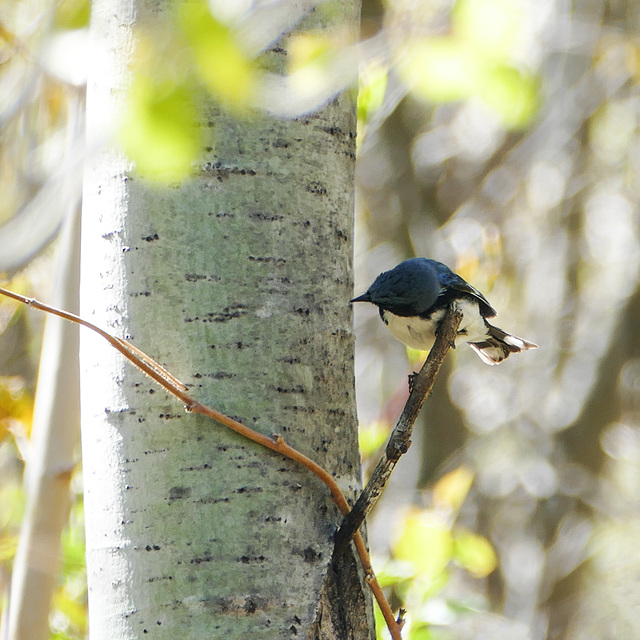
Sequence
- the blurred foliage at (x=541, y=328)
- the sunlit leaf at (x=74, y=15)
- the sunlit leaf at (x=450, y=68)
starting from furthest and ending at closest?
1. the blurred foliage at (x=541, y=328)
2. the sunlit leaf at (x=74, y=15)
3. the sunlit leaf at (x=450, y=68)

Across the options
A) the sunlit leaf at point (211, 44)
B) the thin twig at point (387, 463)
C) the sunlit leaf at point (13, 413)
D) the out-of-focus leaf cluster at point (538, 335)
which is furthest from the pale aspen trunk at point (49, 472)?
the out-of-focus leaf cluster at point (538, 335)

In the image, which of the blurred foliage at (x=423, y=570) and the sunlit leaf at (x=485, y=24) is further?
the blurred foliage at (x=423, y=570)

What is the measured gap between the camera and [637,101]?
20.2 ft

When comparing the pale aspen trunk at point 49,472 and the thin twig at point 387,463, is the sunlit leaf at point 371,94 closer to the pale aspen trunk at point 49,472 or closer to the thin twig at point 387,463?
the pale aspen trunk at point 49,472

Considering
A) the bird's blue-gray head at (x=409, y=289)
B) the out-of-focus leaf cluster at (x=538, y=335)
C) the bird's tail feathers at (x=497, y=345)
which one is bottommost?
the bird's blue-gray head at (x=409, y=289)

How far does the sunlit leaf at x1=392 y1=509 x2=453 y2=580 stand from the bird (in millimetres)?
519

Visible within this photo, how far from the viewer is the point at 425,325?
80.8 inches

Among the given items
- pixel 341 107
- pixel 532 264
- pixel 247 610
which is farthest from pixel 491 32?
pixel 532 264

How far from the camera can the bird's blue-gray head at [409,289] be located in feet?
6.60

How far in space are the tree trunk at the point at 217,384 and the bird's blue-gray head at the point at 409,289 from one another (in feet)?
2.66

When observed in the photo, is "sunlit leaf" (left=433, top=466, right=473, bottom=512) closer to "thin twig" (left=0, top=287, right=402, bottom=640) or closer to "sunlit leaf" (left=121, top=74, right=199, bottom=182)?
"thin twig" (left=0, top=287, right=402, bottom=640)

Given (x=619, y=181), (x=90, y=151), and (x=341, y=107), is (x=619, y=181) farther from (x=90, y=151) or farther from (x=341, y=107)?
(x=90, y=151)

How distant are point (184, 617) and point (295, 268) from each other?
51 cm

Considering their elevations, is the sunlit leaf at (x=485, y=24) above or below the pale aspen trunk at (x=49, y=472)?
above
